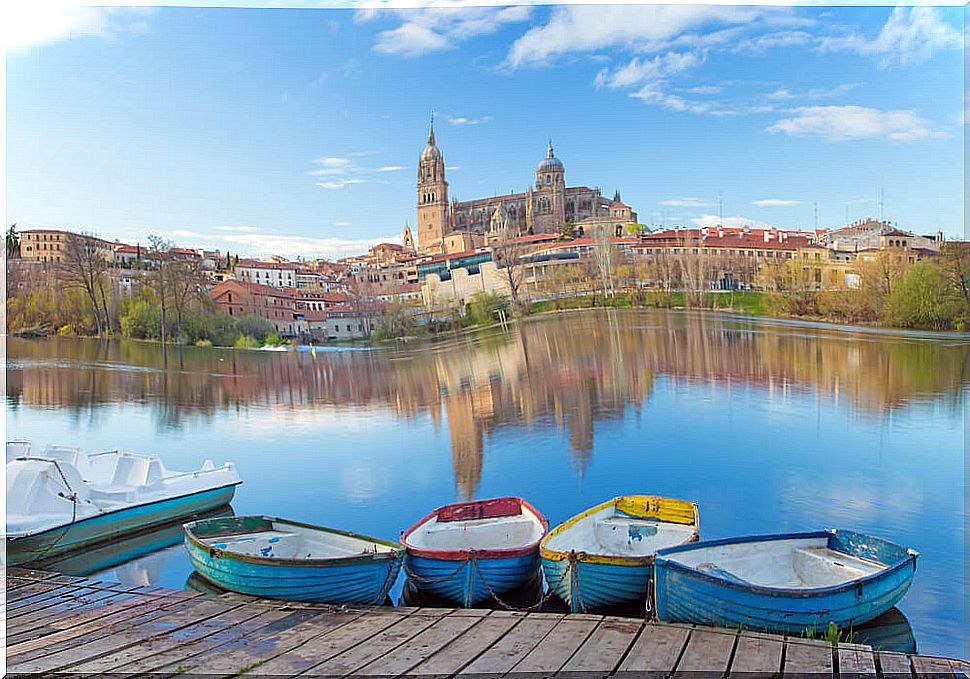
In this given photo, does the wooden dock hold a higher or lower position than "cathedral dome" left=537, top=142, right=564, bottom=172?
lower

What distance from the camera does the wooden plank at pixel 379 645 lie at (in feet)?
8.32

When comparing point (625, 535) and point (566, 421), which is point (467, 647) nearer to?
point (625, 535)

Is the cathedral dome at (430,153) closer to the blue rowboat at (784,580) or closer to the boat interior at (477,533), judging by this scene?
the boat interior at (477,533)

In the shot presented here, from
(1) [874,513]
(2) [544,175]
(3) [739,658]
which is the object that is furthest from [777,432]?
(3) [739,658]

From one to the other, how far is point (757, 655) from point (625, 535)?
156 centimetres

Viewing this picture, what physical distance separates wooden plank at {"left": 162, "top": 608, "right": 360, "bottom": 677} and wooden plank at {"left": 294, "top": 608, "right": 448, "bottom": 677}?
24cm

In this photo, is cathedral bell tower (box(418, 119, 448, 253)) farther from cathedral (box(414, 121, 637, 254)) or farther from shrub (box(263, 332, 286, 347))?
shrub (box(263, 332, 286, 347))

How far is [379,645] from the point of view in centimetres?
278

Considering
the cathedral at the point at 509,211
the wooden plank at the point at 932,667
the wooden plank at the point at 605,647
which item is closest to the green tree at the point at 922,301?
the cathedral at the point at 509,211

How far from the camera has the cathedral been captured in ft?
19.2

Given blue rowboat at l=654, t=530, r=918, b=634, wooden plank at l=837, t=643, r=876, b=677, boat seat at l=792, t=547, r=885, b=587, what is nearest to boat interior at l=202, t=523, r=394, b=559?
blue rowboat at l=654, t=530, r=918, b=634

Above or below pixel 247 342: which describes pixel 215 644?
below

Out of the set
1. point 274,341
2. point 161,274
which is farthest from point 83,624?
point 161,274

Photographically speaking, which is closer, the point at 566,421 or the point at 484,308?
the point at 566,421
